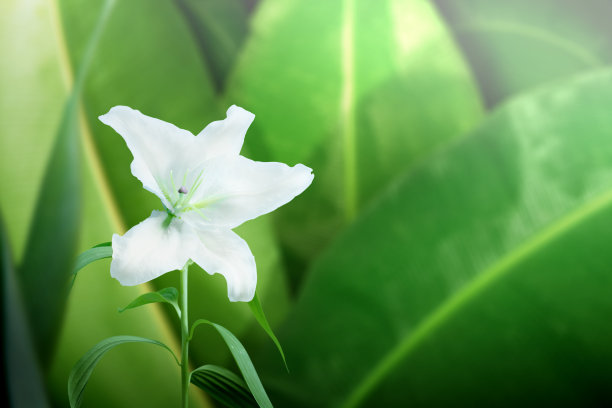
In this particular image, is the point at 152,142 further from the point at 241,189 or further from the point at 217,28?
the point at 217,28

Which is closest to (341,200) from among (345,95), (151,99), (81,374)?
(345,95)

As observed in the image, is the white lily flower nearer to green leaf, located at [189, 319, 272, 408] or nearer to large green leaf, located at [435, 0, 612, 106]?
green leaf, located at [189, 319, 272, 408]

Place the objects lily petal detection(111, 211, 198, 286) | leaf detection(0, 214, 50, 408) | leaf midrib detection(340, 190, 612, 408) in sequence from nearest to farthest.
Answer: lily petal detection(111, 211, 198, 286)
leaf detection(0, 214, 50, 408)
leaf midrib detection(340, 190, 612, 408)

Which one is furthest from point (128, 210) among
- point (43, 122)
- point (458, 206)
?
point (458, 206)

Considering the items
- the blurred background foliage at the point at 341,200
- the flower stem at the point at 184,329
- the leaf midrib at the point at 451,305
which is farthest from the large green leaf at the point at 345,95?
the flower stem at the point at 184,329

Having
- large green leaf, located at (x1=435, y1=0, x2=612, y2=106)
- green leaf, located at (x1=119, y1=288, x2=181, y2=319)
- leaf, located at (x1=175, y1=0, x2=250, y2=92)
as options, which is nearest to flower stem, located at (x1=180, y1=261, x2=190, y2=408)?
green leaf, located at (x1=119, y1=288, x2=181, y2=319)

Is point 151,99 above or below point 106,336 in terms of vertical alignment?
above
